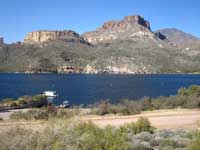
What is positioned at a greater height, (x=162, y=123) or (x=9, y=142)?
(x=9, y=142)

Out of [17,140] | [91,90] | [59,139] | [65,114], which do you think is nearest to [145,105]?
[65,114]

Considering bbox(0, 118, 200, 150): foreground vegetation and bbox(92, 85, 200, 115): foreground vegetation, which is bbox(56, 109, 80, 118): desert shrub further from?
bbox(92, 85, 200, 115): foreground vegetation

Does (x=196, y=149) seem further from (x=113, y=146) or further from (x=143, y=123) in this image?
(x=143, y=123)

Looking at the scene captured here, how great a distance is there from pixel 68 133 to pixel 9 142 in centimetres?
145

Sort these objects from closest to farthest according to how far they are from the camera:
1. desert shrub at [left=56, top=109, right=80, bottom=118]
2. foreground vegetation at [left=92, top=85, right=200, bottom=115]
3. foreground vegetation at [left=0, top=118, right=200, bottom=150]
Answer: foreground vegetation at [left=0, top=118, right=200, bottom=150], desert shrub at [left=56, top=109, right=80, bottom=118], foreground vegetation at [left=92, top=85, right=200, bottom=115]

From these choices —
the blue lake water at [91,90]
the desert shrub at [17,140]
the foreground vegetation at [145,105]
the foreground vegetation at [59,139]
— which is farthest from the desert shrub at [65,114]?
the blue lake water at [91,90]

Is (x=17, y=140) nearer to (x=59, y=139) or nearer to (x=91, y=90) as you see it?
(x=59, y=139)

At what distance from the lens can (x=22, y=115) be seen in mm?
29031

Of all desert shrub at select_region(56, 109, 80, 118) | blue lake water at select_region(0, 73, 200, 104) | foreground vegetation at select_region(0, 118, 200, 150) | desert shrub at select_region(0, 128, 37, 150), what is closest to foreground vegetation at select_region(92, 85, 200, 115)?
desert shrub at select_region(56, 109, 80, 118)

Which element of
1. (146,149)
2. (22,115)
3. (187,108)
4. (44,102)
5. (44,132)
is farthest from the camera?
(44,102)

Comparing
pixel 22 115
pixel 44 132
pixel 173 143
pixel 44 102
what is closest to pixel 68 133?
pixel 44 132

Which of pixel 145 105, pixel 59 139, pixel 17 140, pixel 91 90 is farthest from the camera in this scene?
pixel 91 90

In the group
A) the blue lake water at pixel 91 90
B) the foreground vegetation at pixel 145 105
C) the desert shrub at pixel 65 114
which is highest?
the desert shrub at pixel 65 114

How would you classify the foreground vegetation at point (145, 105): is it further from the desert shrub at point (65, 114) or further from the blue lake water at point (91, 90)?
the blue lake water at point (91, 90)
